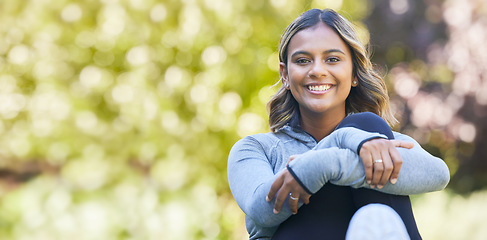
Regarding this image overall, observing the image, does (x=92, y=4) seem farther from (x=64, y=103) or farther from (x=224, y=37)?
(x=224, y=37)

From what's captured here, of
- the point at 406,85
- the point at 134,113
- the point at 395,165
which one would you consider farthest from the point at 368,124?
the point at 406,85

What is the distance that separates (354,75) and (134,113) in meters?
2.80

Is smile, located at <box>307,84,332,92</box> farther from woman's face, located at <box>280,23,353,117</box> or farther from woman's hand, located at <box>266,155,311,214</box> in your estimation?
woman's hand, located at <box>266,155,311,214</box>

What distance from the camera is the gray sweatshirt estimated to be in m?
1.52

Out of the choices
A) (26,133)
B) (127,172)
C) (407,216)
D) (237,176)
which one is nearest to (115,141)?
(127,172)

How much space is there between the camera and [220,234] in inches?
182

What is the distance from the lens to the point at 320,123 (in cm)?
206

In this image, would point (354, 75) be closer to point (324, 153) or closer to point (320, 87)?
point (320, 87)

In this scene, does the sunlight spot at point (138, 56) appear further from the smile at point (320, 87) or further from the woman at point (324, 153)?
the smile at point (320, 87)

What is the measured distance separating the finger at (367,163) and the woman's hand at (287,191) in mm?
181

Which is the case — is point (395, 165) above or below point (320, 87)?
below

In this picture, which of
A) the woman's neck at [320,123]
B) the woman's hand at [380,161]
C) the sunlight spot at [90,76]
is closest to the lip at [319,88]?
the woman's neck at [320,123]

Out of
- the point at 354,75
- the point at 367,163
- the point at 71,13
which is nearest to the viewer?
the point at 367,163

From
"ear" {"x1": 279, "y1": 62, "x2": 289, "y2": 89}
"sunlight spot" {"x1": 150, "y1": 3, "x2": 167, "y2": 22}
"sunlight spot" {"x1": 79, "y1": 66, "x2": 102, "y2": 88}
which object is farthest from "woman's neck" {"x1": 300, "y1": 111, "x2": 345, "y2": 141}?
"sunlight spot" {"x1": 79, "y1": 66, "x2": 102, "y2": 88}
